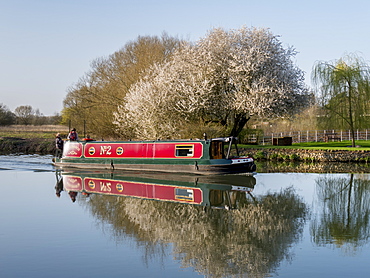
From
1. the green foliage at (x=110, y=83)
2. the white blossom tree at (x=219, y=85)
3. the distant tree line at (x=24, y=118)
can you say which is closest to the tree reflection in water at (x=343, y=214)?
the white blossom tree at (x=219, y=85)

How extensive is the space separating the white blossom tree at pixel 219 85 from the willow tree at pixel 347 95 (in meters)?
2.25

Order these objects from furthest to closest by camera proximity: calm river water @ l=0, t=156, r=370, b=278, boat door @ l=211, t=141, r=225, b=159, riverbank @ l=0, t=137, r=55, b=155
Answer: riverbank @ l=0, t=137, r=55, b=155
boat door @ l=211, t=141, r=225, b=159
calm river water @ l=0, t=156, r=370, b=278

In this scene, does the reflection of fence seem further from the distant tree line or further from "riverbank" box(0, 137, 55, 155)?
the distant tree line

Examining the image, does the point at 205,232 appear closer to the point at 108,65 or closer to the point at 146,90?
the point at 146,90

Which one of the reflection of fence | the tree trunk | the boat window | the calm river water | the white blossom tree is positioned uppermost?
the white blossom tree

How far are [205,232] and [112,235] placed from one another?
5.46 feet

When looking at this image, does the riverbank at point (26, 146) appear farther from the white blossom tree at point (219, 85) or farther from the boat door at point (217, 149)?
the boat door at point (217, 149)

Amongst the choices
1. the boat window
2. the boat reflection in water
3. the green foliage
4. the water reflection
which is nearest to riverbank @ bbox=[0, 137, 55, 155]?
the green foliage

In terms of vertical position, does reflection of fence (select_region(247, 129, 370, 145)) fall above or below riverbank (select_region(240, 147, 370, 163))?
above

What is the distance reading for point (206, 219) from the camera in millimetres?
10164

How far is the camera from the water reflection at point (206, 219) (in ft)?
24.0

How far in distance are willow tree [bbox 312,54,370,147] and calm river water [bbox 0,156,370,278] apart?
13.4 m

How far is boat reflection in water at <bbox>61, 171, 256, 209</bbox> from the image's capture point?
1286 cm

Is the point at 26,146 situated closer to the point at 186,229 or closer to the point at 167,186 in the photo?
the point at 167,186
